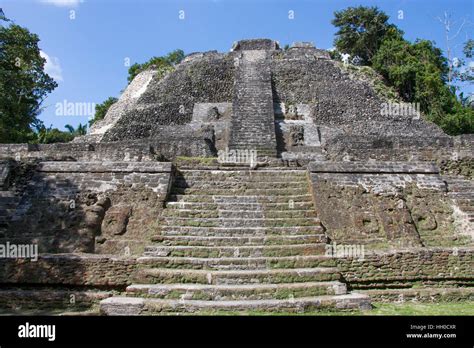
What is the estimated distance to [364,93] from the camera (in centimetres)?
1867

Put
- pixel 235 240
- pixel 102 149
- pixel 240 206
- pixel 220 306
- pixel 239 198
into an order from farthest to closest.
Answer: pixel 102 149 → pixel 239 198 → pixel 240 206 → pixel 235 240 → pixel 220 306

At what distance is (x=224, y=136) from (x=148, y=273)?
9.44m

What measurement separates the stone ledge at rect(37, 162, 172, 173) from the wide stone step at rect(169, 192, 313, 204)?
65 centimetres

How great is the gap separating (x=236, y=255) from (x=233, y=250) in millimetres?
94

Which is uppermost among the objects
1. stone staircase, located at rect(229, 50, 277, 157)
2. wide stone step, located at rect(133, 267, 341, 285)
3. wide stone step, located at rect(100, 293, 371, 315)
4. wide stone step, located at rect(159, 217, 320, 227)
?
stone staircase, located at rect(229, 50, 277, 157)

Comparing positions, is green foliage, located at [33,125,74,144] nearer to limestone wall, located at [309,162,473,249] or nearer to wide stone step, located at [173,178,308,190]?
wide stone step, located at [173,178,308,190]

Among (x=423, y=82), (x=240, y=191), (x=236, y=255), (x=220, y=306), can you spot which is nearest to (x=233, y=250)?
(x=236, y=255)

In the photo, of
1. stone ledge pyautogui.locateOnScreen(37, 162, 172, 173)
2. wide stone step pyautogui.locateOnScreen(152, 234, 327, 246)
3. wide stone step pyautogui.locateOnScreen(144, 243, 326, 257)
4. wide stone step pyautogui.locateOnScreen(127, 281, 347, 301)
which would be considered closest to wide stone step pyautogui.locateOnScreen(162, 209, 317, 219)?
wide stone step pyautogui.locateOnScreen(152, 234, 327, 246)

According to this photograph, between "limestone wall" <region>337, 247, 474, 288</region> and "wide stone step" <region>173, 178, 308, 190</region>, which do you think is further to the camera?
"wide stone step" <region>173, 178, 308, 190</region>

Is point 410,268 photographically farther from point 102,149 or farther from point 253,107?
point 253,107

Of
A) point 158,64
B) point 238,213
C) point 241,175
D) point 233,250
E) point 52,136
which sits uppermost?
point 158,64

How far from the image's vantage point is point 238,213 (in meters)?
7.96

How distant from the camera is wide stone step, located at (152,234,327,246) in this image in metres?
7.16

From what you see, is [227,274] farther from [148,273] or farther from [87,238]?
[87,238]
